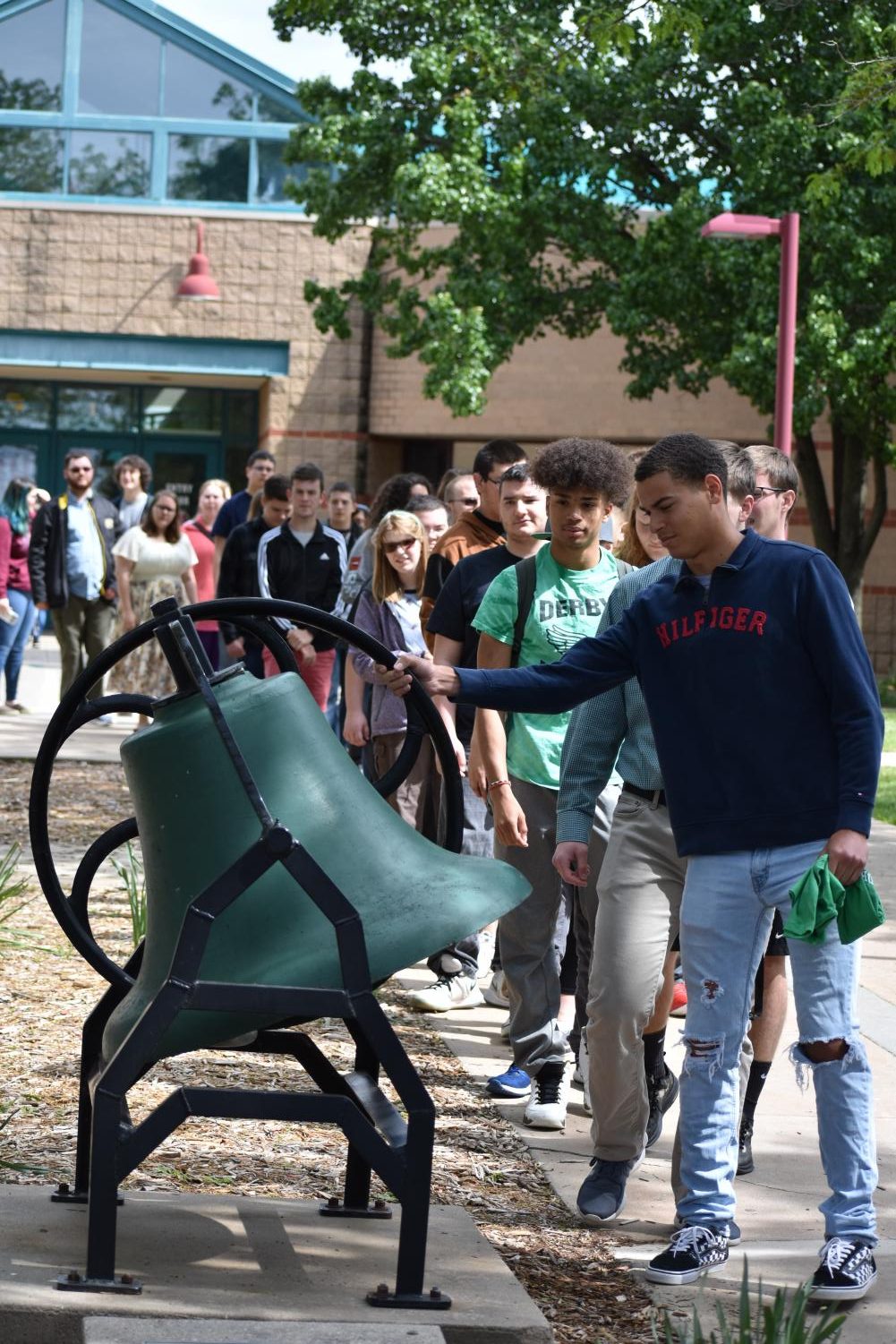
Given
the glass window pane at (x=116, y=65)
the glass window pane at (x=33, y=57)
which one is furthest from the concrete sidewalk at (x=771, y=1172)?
the glass window pane at (x=33, y=57)

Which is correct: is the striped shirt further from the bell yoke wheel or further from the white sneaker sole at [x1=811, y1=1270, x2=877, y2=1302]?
the white sneaker sole at [x1=811, y1=1270, x2=877, y2=1302]

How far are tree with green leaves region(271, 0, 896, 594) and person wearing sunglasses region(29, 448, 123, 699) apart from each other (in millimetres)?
8513

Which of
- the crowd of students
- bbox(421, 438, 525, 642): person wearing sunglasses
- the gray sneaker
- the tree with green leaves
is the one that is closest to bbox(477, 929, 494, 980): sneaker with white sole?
the crowd of students

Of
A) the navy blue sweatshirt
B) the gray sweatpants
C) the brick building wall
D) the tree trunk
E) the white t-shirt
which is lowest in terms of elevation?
the gray sweatpants

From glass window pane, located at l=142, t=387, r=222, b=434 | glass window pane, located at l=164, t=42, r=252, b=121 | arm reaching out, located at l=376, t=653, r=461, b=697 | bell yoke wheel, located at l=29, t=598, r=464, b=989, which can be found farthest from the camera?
glass window pane, located at l=142, t=387, r=222, b=434

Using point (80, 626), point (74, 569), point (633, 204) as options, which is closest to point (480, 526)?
point (74, 569)

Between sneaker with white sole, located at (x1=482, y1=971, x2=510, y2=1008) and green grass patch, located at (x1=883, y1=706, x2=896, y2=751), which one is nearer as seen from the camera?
sneaker with white sole, located at (x1=482, y1=971, x2=510, y2=1008)

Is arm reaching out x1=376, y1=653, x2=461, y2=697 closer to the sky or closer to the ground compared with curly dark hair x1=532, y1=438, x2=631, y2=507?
closer to the ground

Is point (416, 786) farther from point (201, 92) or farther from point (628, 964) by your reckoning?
point (201, 92)

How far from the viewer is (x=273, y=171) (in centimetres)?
2689

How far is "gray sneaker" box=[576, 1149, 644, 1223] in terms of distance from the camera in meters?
4.32

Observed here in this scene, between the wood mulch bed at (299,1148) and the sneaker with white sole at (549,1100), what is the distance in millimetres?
90

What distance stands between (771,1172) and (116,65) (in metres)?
24.5

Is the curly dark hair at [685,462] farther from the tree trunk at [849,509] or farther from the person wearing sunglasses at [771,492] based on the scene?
the tree trunk at [849,509]
